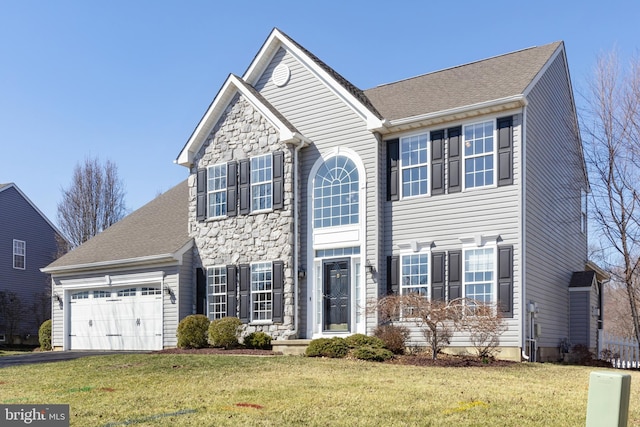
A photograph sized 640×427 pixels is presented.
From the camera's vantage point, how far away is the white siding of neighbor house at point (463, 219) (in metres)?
15.5

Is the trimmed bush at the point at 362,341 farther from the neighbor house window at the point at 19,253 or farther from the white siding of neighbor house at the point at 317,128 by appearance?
the neighbor house window at the point at 19,253

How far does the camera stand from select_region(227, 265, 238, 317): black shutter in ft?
63.8

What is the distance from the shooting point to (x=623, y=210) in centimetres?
2027

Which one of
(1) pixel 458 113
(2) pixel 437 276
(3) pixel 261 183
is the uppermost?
(1) pixel 458 113

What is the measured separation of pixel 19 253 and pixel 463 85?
A: 2442 cm

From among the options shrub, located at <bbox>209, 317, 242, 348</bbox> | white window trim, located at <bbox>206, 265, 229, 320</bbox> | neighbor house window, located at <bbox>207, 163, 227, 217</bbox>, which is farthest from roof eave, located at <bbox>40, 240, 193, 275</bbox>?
shrub, located at <bbox>209, 317, 242, 348</bbox>

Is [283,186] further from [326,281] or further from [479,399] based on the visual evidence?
[479,399]

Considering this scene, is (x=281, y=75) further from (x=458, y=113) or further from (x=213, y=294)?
(x=213, y=294)

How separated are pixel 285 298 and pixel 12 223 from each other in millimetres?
20273

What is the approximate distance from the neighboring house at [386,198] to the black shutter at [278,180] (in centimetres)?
4

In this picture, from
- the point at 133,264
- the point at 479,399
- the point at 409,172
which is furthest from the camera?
the point at 133,264

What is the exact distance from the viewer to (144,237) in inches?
→ 902

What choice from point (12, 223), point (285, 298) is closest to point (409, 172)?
point (285, 298)

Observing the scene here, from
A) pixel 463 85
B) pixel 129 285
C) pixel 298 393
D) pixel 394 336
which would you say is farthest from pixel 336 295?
pixel 298 393
